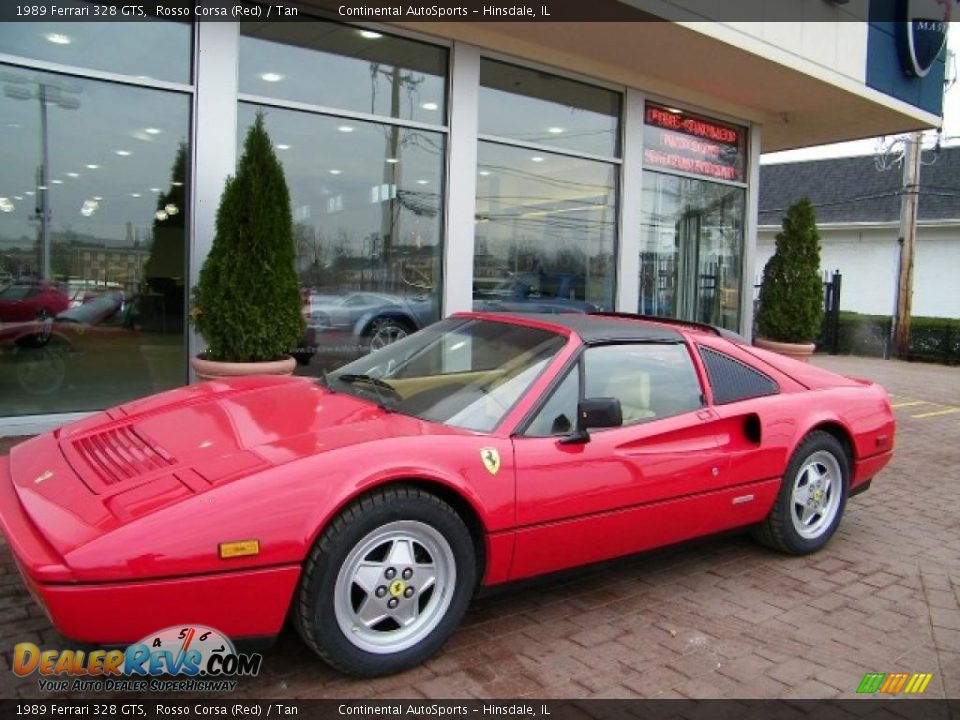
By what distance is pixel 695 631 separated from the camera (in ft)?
11.0

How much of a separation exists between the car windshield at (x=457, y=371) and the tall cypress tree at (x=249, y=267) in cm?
215

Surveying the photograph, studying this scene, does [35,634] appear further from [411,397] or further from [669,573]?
→ [669,573]

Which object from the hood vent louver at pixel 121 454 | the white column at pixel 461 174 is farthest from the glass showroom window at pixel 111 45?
the hood vent louver at pixel 121 454

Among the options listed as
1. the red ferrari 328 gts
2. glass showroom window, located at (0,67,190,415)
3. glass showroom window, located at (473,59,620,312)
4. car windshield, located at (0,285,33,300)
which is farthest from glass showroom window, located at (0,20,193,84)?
the red ferrari 328 gts

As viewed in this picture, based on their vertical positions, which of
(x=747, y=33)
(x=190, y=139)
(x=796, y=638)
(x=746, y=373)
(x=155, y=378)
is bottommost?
(x=796, y=638)

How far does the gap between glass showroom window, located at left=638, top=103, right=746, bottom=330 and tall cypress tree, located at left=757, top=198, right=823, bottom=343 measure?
1015 mm

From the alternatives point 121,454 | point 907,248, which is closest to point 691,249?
point 121,454

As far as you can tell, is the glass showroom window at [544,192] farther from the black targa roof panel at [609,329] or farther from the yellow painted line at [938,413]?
the black targa roof panel at [609,329]

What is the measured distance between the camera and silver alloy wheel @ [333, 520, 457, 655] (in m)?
2.71

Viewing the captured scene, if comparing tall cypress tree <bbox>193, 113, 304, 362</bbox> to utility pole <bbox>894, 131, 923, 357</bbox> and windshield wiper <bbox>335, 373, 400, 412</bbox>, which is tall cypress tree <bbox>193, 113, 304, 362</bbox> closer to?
windshield wiper <bbox>335, 373, 400, 412</bbox>

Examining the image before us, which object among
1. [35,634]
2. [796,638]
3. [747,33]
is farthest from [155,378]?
[747,33]

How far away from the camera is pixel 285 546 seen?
2535 mm

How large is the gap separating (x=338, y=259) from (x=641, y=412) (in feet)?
15.8

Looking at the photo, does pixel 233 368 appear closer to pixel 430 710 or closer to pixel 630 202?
pixel 430 710
